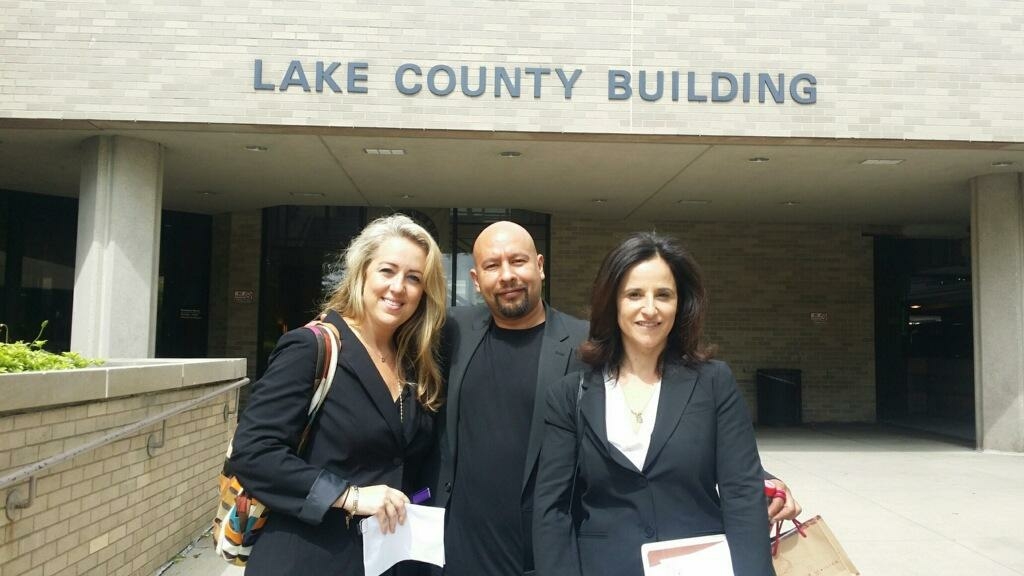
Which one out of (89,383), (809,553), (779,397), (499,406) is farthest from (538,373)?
(779,397)

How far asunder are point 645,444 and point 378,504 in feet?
2.46

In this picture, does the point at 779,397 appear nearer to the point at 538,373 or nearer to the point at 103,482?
the point at 103,482

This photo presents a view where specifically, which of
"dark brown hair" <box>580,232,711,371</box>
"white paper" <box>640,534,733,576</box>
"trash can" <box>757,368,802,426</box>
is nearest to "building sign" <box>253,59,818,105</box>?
"dark brown hair" <box>580,232,711,371</box>

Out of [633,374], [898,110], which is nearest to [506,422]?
[633,374]

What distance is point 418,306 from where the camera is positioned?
250 centimetres

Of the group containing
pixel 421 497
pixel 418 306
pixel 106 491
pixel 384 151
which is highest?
pixel 384 151

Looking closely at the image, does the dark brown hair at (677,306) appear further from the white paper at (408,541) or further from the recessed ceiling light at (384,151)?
the recessed ceiling light at (384,151)

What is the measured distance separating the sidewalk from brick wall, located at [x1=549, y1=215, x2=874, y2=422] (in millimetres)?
2350

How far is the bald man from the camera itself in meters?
2.38

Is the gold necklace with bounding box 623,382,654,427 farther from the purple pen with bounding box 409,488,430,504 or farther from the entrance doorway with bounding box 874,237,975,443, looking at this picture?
the entrance doorway with bounding box 874,237,975,443

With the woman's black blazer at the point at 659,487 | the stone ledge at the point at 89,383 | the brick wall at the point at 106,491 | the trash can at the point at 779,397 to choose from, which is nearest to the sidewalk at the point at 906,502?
the brick wall at the point at 106,491

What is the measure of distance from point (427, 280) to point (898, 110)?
7580mm

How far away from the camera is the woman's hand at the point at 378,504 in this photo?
2.03m

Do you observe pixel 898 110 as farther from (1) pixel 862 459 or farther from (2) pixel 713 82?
(1) pixel 862 459
